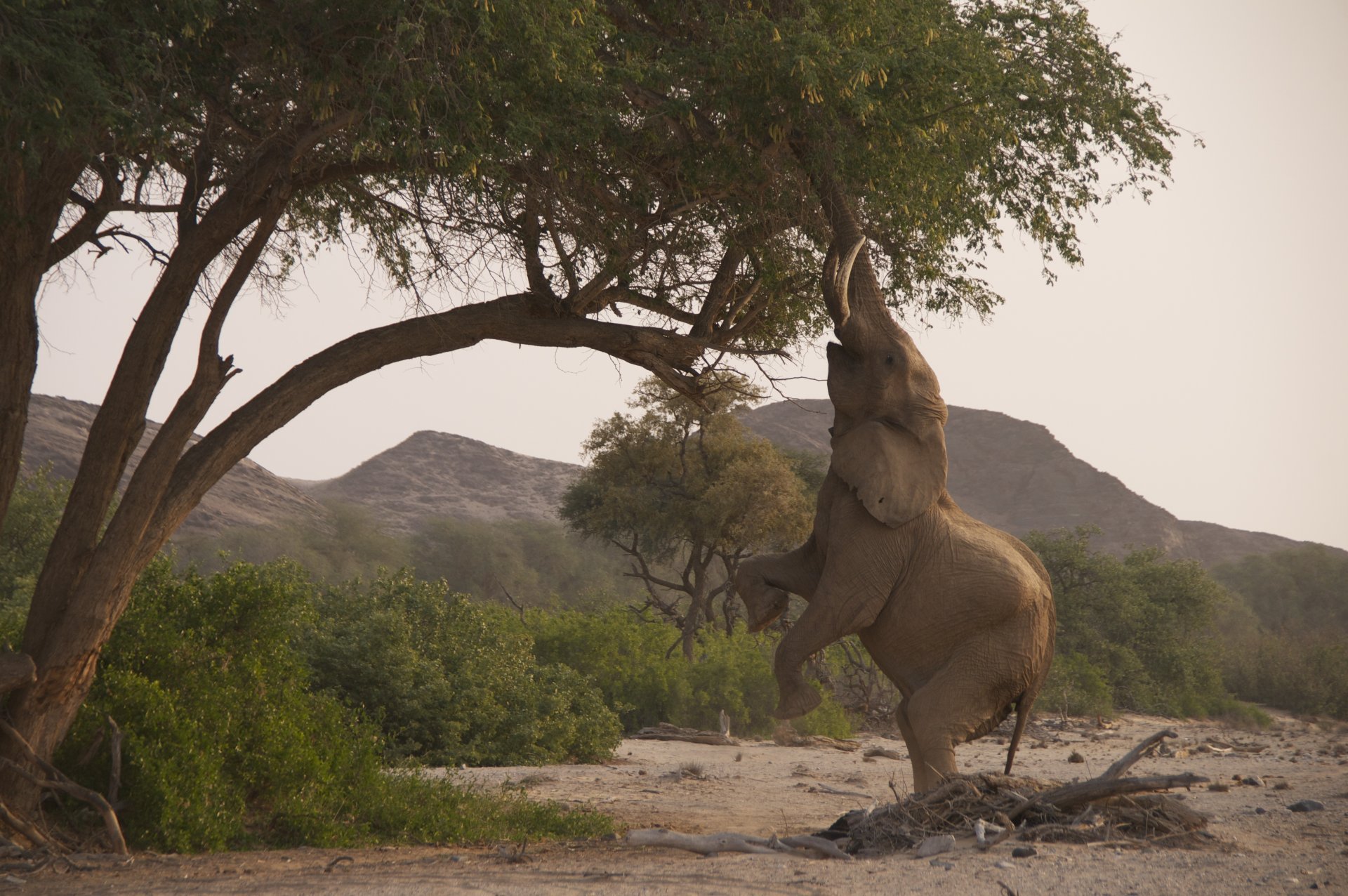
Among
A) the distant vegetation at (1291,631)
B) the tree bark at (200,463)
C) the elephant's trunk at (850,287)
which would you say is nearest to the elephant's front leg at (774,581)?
the elephant's trunk at (850,287)

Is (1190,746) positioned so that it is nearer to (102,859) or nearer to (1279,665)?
(102,859)

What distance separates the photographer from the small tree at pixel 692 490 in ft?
72.1

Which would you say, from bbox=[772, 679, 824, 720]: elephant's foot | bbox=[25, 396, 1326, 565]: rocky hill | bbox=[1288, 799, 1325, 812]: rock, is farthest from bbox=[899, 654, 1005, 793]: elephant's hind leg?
bbox=[25, 396, 1326, 565]: rocky hill

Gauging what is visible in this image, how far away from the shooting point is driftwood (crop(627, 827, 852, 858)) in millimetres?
5695

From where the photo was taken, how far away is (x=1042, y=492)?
76625 mm

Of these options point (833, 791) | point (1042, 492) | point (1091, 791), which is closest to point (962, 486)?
point (1042, 492)

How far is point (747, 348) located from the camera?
8.84m

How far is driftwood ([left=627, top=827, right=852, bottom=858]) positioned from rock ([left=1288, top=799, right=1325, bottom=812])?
3551 mm

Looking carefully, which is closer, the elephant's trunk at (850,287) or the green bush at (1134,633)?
the elephant's trunk at (850,287)

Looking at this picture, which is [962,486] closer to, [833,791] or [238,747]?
[833,791]

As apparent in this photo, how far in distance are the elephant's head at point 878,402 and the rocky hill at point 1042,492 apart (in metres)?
62.7

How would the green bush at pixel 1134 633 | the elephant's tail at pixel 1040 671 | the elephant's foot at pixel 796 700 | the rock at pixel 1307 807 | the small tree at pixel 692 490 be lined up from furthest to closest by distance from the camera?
the green bush at pixel 1134 633, the small tree at pixel 692 490, the rock at pixel 1307 807, the elephant's tail at pixel 1040 671, the elephant's foot at pixel 796 700

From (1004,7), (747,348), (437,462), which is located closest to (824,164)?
(747,348)

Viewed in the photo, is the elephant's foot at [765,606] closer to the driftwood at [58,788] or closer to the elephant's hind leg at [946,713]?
the elephant's hind leg at [946,713]
